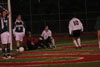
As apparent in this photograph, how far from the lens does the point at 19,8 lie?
3884 centimetres

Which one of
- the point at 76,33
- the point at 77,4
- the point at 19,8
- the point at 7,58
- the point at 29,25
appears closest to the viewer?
the point at 7,58

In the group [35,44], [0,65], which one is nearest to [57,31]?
[35,44]

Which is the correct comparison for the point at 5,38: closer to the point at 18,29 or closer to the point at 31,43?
the point at 18,29

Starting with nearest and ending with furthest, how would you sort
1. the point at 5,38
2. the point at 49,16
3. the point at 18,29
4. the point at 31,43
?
the point at 5,38, the point at 18,29, the point at 31,43, the point at 49,16

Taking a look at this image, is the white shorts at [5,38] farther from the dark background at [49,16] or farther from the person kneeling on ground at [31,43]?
the dark background at [49,16]

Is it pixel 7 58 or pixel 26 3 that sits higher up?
pixel 26 3

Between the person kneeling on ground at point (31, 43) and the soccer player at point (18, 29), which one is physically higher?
the soccer player at point (18, 29)

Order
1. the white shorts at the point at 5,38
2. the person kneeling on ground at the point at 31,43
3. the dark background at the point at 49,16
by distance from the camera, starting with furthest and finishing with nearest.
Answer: the dark background at the point at 49,16 < the person kneeling on ground at the point at 31,43 < the white shorts at the point at 5,38

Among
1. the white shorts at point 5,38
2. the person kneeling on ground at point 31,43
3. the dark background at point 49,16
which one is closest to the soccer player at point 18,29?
the person kneeling on ground at point 31,43

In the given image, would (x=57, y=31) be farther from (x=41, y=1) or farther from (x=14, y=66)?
(x=14, y=66)

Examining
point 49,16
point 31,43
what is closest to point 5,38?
point 31,43

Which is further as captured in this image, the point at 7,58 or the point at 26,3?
the point at 26,3

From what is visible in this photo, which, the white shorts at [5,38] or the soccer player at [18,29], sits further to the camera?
the soccer player at [18,29]

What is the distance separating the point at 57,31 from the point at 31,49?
15.8 m
